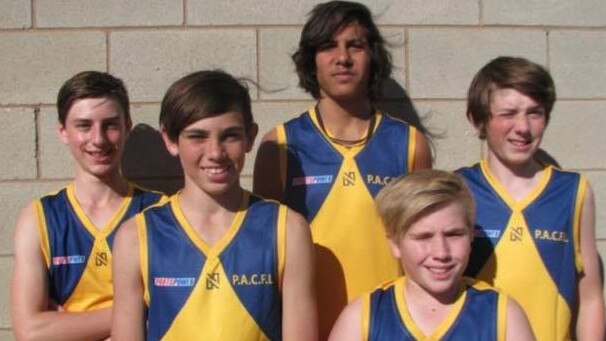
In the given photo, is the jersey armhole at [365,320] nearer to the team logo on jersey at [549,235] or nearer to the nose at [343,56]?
the team logo on jersey at [549,235]

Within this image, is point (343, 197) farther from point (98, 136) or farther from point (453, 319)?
point (98, 136)

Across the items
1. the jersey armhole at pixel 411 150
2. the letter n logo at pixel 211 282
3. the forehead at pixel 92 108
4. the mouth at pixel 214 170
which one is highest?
the forehead at pixel 92 108

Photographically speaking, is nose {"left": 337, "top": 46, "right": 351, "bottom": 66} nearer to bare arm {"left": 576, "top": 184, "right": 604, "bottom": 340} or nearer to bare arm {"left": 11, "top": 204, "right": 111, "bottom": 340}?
bare arm {"left": 576, "top": 184, "right": 604, "bottom": 340}

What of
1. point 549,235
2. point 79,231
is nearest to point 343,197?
point 549,235

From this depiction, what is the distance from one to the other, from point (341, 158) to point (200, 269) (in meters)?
0.74

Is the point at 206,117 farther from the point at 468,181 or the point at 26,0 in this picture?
the point at 26,0

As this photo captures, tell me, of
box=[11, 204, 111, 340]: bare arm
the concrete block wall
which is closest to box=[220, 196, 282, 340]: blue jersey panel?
box=[11, 204, 111, 340]: bare arm

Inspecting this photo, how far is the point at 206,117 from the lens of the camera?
2.52m

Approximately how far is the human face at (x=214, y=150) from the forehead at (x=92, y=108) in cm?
53

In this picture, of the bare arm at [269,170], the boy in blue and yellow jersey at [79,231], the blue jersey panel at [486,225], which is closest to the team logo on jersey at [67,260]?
the boy in blue and yellow jersey at [79,231]

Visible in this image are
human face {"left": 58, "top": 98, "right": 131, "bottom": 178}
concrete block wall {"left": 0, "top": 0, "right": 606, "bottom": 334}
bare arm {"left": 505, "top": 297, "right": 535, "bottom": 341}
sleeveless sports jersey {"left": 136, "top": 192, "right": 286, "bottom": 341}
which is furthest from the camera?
concrete block wall {"left": 0, "top": 0, "right": 606, "bottom": 334}

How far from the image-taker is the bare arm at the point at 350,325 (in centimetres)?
240

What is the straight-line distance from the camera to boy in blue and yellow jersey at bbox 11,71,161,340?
9.45 feet

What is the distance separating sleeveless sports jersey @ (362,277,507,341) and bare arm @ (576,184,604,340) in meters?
→ 0.55
